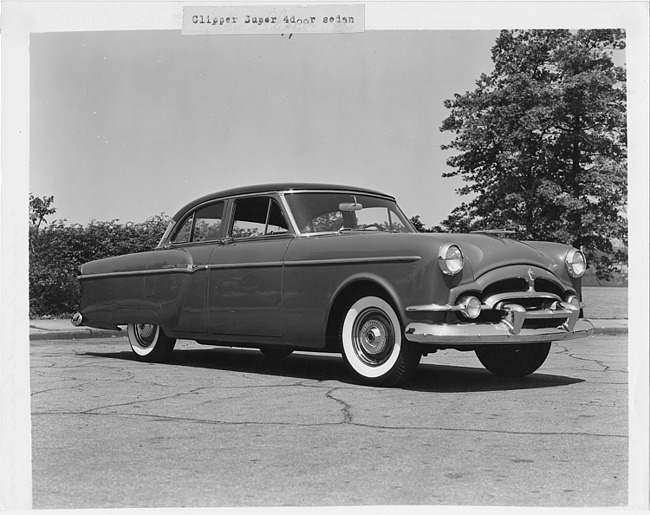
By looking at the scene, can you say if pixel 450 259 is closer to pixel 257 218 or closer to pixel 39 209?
pixel 257 218

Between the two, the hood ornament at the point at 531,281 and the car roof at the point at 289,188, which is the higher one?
the car roof at the point at 289,188

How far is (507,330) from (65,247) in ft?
7.75

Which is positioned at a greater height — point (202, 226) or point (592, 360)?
point (202, 226)

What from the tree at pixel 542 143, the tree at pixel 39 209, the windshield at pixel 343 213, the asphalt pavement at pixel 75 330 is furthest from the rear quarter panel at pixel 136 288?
the tree at pixel 39 209

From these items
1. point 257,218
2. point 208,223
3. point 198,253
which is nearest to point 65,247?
point 257,218

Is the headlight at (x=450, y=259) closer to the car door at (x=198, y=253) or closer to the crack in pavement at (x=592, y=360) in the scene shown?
the crack in pavement at (x=592, y=360)

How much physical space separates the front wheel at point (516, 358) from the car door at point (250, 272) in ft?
4.48

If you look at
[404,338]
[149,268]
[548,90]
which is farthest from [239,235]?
[548,90]

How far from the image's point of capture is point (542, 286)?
4770mm

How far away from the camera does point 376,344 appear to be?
15.7ft

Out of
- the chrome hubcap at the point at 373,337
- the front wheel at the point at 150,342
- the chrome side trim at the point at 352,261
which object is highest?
the chrome side trim at the point at 352,261

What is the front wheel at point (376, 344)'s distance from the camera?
15.1 ft

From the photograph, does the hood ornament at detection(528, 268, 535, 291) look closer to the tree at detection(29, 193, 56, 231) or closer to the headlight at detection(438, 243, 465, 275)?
the headlight at detection(438, 243, 465, 275)

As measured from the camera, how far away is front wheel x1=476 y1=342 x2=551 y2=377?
5.23 metres
